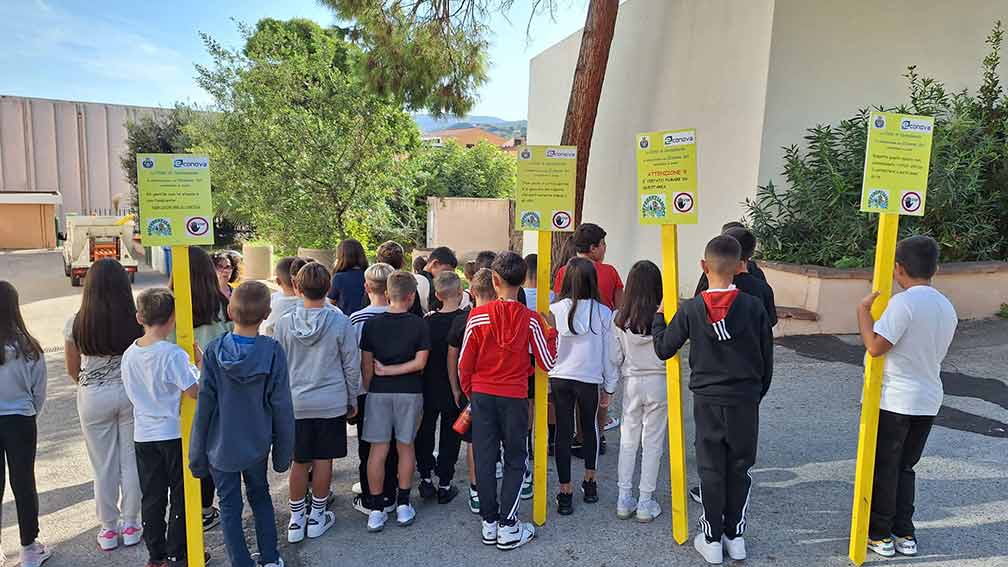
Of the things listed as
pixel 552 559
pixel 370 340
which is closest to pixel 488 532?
pixel 552 559

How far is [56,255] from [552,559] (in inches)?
1201

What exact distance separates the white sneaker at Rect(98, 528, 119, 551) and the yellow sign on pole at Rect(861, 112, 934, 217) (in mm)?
4620

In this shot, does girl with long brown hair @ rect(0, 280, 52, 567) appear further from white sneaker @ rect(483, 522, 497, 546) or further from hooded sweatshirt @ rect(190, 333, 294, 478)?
white sneaker @ rect(483, 522, 497, 546)

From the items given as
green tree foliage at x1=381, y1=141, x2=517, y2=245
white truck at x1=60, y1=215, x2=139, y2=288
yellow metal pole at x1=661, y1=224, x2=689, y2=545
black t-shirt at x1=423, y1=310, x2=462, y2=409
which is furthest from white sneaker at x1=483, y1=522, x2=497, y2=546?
green tree foliage at x1=381, y1=141, x2=517, y2=245

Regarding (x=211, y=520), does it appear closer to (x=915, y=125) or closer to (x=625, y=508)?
(x=625, y=508)

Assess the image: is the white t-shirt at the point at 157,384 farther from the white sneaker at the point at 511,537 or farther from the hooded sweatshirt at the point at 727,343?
the hooded sweatshirt at the point at 727,343

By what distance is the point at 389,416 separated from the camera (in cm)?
413

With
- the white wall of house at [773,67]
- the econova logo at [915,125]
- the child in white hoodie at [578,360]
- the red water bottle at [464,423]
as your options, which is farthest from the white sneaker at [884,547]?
the white wall of house at [773,67]

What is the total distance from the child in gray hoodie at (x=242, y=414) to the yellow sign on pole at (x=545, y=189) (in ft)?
5.48

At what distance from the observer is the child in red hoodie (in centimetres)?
384

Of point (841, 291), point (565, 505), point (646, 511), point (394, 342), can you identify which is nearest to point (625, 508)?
point (646, 511)

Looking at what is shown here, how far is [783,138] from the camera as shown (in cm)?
942

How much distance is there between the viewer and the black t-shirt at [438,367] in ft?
14.0

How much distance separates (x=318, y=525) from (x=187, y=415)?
1.07m
